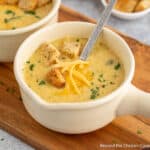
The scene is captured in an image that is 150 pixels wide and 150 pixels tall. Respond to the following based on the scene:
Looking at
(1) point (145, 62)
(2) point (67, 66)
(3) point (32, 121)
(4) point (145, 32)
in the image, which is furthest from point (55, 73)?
(4) point (145, 32)

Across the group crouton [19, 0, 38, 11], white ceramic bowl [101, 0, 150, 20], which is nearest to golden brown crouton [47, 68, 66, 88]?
crouton [19, 0, 38, 11]

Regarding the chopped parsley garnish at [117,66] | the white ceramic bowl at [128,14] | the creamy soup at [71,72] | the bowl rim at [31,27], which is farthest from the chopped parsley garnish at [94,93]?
the white ceramic bowl at [128,14]

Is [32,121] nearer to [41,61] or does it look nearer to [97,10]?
[41,61]

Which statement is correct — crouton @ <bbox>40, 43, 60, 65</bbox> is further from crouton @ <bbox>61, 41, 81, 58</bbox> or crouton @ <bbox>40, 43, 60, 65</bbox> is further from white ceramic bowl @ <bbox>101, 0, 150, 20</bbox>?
white ceramic bowl @ <bbox>101, 0, 150, 20</bbox>

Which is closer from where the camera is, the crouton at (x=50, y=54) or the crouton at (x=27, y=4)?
the crouton at (x=50, y=54)

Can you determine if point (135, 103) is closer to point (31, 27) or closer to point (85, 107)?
point (85, 107)

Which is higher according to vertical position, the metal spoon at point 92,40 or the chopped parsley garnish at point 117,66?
the metal spoon at point 92,40

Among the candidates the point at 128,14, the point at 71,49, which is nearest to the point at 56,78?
the point at 71,49

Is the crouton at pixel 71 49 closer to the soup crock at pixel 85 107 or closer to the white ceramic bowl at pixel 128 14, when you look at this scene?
the soup crock at pixel 85 107
